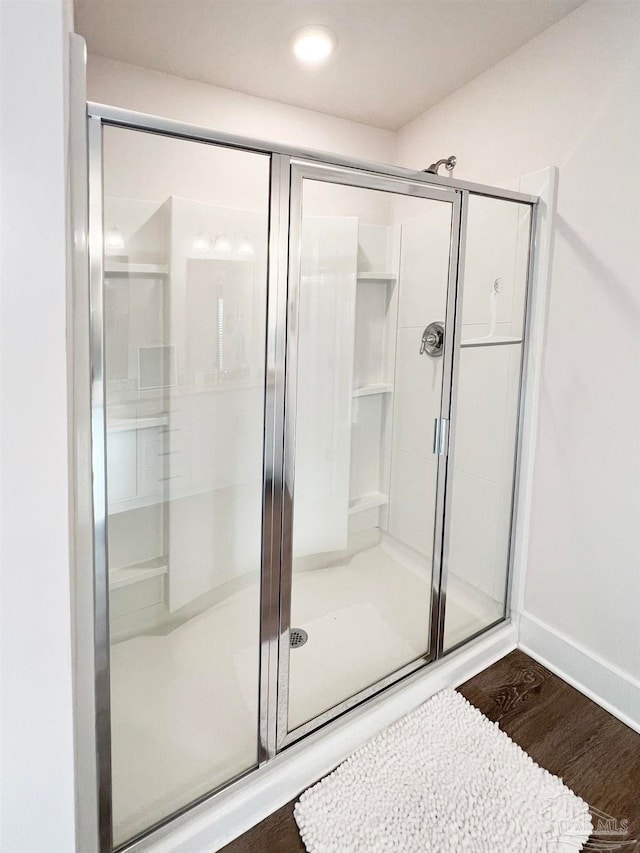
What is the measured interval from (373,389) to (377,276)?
382 mm

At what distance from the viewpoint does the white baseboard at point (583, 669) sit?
1.51m

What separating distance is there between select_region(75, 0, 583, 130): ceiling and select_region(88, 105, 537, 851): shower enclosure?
1.87 feet

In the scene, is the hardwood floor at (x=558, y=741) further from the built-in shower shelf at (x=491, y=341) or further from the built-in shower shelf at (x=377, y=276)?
the built-in shower shelf at (x=377, y=276)

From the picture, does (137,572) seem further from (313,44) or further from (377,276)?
(313,44)

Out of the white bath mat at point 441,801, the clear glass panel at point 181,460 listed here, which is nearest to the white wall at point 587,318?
the white bath mat at point 441,801

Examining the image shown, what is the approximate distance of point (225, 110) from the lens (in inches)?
79.0

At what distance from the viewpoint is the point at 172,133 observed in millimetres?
1025

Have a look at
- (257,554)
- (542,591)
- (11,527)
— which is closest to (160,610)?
(257,554)

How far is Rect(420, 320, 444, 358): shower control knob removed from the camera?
1.61 meters

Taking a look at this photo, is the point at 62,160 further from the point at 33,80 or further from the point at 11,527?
the point at 11,527

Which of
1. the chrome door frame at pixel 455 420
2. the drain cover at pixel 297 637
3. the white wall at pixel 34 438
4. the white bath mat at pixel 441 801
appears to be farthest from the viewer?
the chrome door frame at pixel 455 420

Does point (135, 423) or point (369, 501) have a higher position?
point (135, 423)

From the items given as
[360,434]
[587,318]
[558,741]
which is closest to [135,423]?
[360,434]

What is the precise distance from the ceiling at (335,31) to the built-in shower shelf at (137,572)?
170cm
